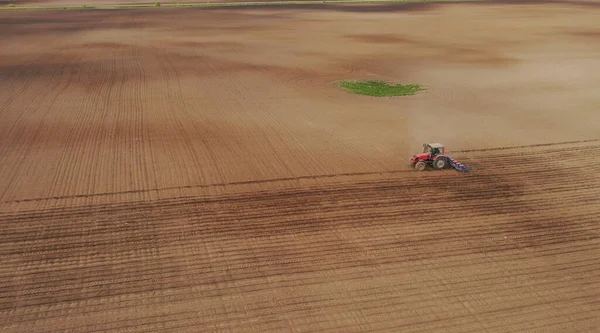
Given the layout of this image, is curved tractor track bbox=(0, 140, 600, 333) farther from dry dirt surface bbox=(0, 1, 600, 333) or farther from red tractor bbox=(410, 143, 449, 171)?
red tractor bbox=(410, 143, 449, 171)

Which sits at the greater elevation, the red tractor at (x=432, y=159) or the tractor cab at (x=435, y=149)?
the tractor cab at (x=435, y=149)

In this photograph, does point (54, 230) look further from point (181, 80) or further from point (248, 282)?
point (181, 80)

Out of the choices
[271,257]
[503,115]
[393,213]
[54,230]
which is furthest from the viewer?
[503,115]

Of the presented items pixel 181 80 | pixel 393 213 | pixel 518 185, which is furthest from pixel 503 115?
pixel 181 80

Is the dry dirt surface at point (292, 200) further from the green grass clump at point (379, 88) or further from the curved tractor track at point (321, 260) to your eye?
the green grass clump at point (379, 88)

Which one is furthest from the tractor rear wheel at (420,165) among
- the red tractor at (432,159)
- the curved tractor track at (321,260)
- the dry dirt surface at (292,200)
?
the curved tractor track at (321,260)

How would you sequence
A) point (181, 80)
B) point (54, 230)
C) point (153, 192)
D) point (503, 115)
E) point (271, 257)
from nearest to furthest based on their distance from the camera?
1. point (271, 257)
2. point (54, 230)
3. point (153, 192)
4. point (503, 115)
5. point (181, 80)

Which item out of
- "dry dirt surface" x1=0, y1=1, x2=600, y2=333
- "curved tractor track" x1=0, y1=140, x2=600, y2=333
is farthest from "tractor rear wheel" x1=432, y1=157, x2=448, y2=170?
"curved tractor track" x1=0, y1=140, x2=600, y2=333
